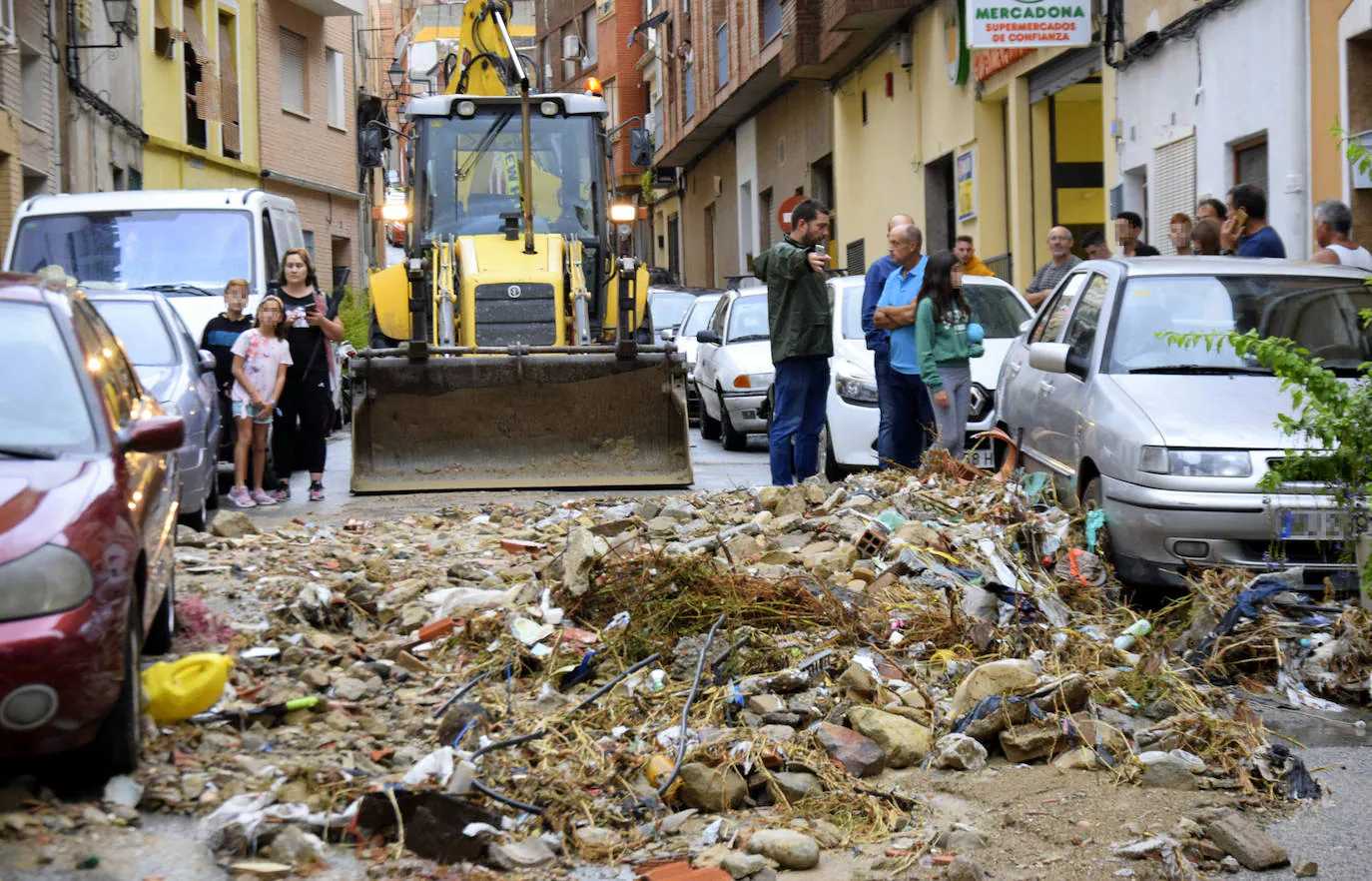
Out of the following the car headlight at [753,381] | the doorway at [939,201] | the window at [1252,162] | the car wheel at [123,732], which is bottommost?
the car wheel at [123,732]

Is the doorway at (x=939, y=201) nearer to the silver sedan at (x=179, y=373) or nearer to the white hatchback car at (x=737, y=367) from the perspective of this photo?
the white hatchback car at (x=737, y=367)

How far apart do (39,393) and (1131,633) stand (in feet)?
13.2

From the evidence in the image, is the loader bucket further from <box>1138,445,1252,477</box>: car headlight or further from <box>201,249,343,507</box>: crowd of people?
<box>1138,445,1252,477</box>: car headlight

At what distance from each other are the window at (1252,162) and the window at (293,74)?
24.7 m

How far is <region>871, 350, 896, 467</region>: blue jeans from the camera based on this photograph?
35.7 ft

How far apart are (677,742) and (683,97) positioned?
36.9 m

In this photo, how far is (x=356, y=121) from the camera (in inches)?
1602

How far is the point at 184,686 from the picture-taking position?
512 cm

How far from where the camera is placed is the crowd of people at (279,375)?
38.3 feet

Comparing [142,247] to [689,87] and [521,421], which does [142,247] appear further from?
[689,87]

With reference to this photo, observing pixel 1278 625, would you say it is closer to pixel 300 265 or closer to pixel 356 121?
pixel 300 265

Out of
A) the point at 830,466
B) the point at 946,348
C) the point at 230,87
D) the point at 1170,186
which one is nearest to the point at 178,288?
the point at 830,466

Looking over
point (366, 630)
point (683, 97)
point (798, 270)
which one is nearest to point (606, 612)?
point (366, 630)

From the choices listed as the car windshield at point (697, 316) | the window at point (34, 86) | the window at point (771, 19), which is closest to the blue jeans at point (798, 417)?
the car windshield at point (697, 316)
